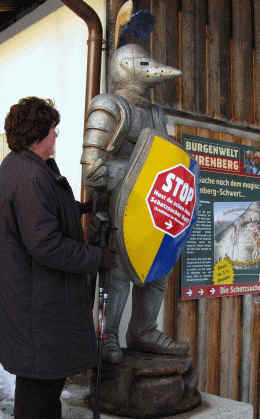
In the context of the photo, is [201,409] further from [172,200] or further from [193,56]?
[193,56]

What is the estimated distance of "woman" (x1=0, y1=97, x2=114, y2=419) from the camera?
1.72m

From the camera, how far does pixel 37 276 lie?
1.76 meters

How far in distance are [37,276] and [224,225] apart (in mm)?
2413

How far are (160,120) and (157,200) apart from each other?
A: 19.4 inches

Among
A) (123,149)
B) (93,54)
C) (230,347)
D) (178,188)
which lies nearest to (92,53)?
(93,54)

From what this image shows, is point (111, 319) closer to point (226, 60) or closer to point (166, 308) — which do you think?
point (166, 308)

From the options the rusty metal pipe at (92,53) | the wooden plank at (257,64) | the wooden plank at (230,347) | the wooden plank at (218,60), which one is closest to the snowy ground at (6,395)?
the rusty metal pipe at (92,53)

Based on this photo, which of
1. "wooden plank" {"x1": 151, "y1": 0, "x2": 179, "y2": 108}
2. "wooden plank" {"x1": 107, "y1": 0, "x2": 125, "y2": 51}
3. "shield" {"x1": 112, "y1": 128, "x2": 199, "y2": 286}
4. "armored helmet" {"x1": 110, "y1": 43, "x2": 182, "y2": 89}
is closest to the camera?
"shield" {"x1": 112, "y1": 128, "x2": 199, "y2": 286}

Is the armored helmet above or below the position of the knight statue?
above

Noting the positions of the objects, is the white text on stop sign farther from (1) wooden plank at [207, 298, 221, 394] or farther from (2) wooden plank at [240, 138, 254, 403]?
(2) wooden plank at [240, 138, 254, 403]

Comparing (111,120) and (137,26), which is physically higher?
(137,26)

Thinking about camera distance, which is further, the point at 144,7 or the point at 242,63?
the point at 242,63

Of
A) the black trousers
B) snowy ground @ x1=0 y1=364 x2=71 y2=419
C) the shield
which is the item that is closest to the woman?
the black trousers

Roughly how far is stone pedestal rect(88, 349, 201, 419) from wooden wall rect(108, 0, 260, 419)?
117 cm
